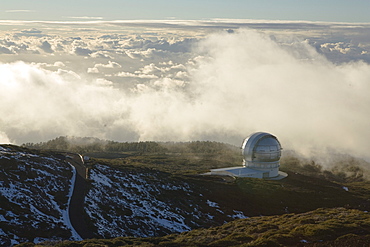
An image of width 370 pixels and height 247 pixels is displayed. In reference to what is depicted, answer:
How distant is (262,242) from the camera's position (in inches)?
1211

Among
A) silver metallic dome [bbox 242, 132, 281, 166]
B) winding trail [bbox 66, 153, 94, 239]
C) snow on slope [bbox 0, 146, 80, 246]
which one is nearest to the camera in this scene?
snow on slope [bbox 0, 146, 80, 246]

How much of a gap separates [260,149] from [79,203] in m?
53.3

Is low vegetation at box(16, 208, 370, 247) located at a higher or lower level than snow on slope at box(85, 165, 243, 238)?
higher


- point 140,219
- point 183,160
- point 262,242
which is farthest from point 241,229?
point 183,160

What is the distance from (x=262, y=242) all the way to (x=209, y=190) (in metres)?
44.5

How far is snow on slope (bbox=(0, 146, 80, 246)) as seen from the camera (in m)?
40.1

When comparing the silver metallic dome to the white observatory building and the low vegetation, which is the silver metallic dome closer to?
the white observatory building

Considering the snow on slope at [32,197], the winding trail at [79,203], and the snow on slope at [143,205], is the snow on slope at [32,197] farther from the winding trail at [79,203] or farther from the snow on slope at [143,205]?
the snow on slope at [143,205]

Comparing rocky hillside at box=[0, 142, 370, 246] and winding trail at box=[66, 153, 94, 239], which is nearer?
rocky hillside at box=[0, 142, 370, 246]

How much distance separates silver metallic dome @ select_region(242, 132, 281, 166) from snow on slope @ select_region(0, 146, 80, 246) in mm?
44816

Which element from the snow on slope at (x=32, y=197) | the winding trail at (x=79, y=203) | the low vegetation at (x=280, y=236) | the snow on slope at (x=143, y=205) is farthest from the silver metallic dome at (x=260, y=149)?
the low vegetation at (x=280, y=236)

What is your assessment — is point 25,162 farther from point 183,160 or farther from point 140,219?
point 183,160

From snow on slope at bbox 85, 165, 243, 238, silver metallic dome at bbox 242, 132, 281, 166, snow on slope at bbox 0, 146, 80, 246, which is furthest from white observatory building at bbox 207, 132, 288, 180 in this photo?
snow on slope at bbox 0, 146, 80, 246

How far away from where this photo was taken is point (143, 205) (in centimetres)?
5700
